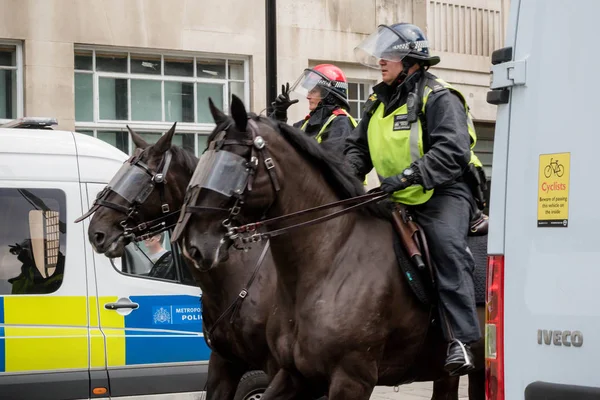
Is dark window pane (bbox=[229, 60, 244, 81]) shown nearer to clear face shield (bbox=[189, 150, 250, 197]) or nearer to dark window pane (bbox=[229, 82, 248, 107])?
dark window pane (bbox=[229, 82, 248, 107])

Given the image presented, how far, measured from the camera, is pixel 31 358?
7.68m

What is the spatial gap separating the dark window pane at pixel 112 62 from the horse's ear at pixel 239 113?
32.5 ft

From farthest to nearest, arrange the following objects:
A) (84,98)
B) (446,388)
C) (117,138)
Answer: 1. (117,138)
2. (84,98)
3. (446,388)

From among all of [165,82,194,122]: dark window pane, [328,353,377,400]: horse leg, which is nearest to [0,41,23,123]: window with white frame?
[165,82,194,122]: dark window pane

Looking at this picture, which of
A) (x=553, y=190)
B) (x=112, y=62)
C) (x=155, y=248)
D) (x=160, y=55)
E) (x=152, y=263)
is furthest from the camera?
(x=160, y=55)

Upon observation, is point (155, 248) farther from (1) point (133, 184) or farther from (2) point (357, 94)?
(2) point (357, 94)

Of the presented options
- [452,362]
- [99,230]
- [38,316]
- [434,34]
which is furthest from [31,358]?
[434,34]

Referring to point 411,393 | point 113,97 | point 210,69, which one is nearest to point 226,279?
point 411,393

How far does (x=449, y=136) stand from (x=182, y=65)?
410 inches

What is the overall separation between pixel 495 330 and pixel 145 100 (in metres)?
12.1

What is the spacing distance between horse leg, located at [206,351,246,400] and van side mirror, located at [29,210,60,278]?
1.58 meters

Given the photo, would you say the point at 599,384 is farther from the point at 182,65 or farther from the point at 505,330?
the point at 182,65

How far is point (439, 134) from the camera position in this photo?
5.87 meters

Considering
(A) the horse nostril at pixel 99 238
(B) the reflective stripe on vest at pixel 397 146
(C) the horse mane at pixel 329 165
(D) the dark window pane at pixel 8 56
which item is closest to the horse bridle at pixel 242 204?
(C) the horse mane at pixel 329 165
